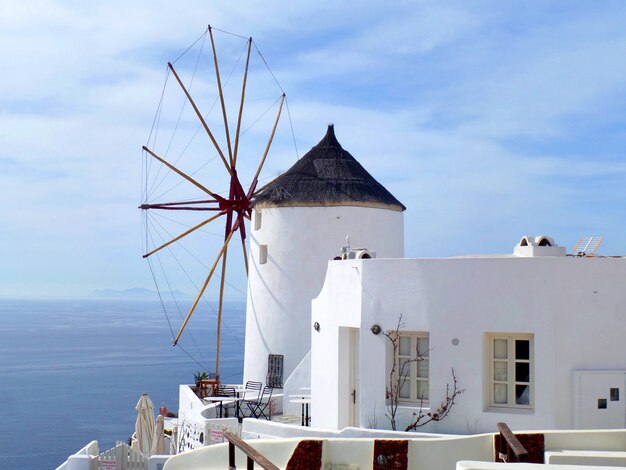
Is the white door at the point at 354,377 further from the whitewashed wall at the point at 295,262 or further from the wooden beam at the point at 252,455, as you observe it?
the whitewashed wall at the point at 295,262

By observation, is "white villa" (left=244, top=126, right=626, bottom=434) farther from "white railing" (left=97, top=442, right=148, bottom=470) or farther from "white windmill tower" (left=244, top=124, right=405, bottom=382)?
"white windmill tower" (left=244, top=124, right=405, bottom=382)

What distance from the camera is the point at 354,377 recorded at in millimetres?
16812

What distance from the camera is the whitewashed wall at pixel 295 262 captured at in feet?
85.8

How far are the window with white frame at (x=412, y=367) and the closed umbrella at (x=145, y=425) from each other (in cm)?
948

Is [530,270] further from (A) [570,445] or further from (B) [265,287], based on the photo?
(B) [265,287]

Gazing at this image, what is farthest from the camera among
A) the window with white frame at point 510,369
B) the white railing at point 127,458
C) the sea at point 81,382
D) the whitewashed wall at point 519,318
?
the sea at point 81,382

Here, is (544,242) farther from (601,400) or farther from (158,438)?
(158,438)

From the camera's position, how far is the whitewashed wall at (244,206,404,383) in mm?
26156

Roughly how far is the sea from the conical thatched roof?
103 ft

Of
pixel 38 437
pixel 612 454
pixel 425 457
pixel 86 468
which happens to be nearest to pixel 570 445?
pixel 612 454

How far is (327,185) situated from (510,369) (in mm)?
12546

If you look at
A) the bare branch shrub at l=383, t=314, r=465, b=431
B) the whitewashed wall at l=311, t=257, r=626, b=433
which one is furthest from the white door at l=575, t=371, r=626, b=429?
the bare branch shrub at l=383, t=314, r=465, b=431

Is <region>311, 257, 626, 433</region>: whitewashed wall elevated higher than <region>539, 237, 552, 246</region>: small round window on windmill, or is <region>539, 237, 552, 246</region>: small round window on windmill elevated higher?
<region>539, 237, 552, 246</region>: small round window on windmill

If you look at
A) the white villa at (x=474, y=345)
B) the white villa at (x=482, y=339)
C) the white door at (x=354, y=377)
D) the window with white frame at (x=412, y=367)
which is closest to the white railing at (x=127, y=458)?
the white villa at (x=474, y=345)
